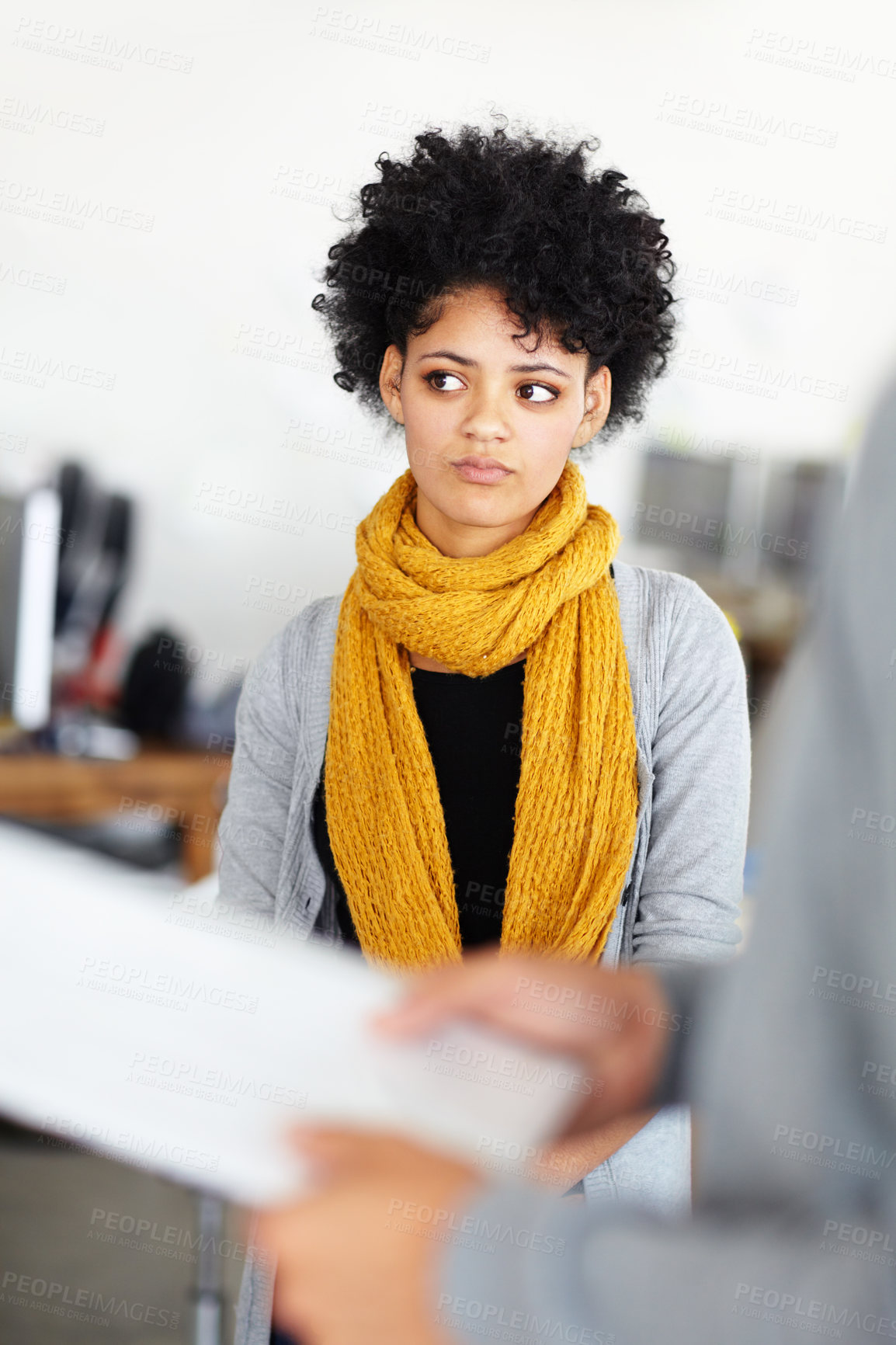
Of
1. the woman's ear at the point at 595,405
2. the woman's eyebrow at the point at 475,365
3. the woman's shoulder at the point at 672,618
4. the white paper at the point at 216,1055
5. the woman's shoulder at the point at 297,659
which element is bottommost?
the white paper at the point at 216,1055

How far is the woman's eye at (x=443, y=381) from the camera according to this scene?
2.98 feet

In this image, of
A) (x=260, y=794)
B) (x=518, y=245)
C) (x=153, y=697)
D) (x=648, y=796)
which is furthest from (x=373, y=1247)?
(x=153, y=697)

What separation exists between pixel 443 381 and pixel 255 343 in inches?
78.1

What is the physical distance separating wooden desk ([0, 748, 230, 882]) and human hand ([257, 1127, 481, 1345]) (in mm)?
1965

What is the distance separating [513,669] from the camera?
95 cm

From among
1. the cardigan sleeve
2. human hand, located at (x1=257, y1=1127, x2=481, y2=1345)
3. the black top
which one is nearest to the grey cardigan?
the cardigan sleeve

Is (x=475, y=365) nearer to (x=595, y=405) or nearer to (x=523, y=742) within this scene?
(x=595, y=405)

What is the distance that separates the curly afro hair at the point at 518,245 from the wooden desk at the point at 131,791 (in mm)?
1501

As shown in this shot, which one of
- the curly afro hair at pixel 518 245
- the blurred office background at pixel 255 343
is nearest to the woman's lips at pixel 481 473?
the curly afro hair at pixel 518 245

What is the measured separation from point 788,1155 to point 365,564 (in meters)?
0.74

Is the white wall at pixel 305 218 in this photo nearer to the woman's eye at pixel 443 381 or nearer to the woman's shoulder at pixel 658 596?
the woman's eye at pixel 443 381

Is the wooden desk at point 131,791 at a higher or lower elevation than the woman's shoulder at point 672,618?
lower

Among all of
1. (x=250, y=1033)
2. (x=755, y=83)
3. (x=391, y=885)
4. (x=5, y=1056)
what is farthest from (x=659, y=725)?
(x=755, y=83)

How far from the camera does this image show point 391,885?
906 mm
